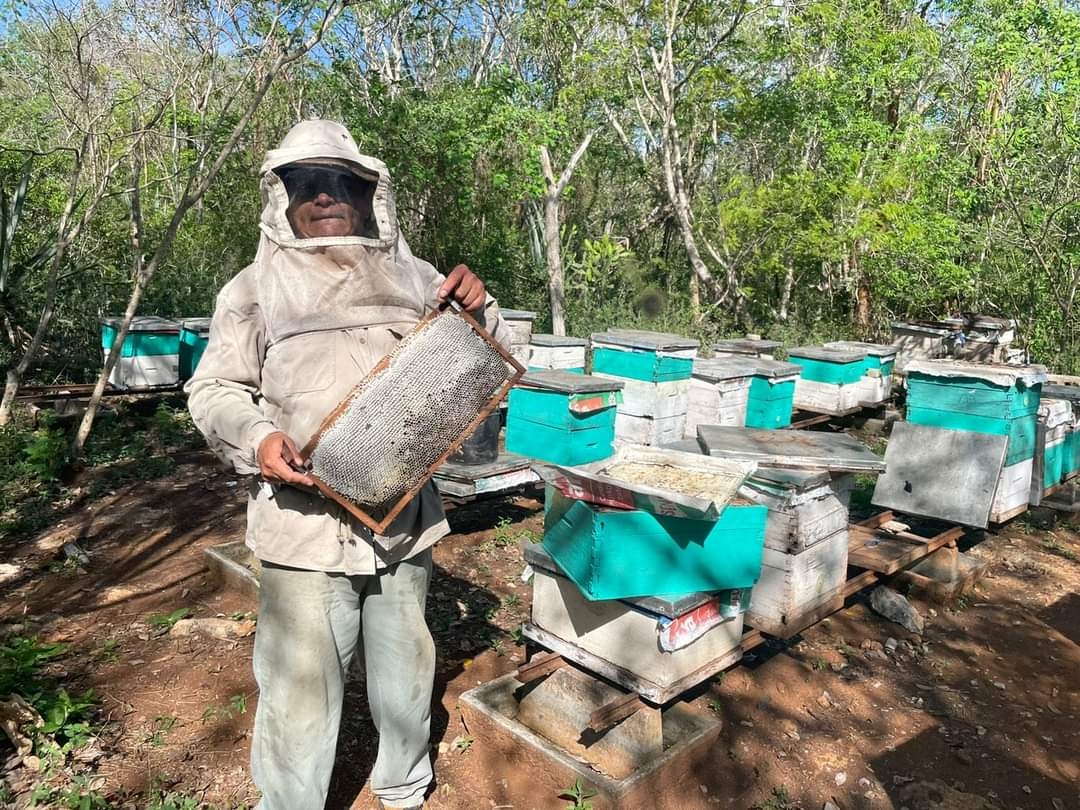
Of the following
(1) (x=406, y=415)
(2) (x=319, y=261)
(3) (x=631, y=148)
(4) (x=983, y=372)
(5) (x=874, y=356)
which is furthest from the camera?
(3) (x=631, y=148)

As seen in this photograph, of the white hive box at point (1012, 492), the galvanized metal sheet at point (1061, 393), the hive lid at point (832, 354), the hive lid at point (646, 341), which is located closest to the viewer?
the white hive box at point (1012, 492)

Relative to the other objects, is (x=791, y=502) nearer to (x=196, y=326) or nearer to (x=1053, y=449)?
(x=1053, y=449)

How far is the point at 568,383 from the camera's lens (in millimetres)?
4840

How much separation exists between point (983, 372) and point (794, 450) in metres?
1.79

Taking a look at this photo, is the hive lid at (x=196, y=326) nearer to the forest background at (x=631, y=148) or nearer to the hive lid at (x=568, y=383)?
Result: the forest background at (x=631, y=148)

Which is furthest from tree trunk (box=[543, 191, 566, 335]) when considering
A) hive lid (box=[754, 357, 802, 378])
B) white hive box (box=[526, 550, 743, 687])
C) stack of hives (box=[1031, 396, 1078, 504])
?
white hive box (box=[526, 550, 743, 687])

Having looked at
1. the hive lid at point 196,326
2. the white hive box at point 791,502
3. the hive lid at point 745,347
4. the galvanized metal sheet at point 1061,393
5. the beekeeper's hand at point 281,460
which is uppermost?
the beekeeper's hand at point 281,460

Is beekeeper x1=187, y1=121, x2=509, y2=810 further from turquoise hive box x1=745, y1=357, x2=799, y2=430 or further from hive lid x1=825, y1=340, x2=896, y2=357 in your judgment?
hive lid x1=825, y1=340, x2=896, y2=357

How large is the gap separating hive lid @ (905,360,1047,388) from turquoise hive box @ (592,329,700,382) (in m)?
1.82

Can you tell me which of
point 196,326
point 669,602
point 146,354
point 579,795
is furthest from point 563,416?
point 146,354

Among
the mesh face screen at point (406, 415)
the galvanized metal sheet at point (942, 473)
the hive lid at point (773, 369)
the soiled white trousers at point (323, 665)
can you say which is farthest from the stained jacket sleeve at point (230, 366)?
the hive lid at point (773, 369)

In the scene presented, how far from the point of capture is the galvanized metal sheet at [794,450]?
9.71ft

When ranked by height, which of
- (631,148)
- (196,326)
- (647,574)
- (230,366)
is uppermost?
(631,148)

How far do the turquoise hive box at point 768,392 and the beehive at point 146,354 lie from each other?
16.2 feet
